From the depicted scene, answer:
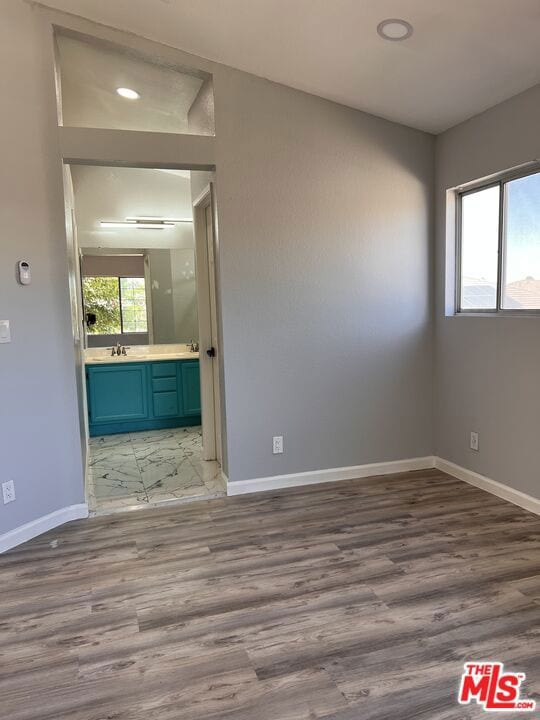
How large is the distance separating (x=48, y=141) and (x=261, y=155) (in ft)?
4.31

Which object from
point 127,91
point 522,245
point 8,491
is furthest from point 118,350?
point 522,245

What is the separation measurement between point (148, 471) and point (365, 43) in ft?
11.1

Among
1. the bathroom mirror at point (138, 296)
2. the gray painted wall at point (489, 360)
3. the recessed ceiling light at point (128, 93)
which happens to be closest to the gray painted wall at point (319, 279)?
the gray painted wall at point (489, 360)

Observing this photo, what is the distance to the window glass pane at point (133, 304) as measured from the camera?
18.5 ft

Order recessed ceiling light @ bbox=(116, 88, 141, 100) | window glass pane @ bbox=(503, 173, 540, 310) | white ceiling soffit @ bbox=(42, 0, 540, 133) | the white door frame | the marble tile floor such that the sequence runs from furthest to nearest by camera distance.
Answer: the white door frame
recessed ceiling light @ bbox=(116, 88, 141, 100)
the marble tile floor
window glass pane @ bbox=(503, 173, 540, 310)
white ceiling soffit @ bbox=(42, 0, 540, 133)

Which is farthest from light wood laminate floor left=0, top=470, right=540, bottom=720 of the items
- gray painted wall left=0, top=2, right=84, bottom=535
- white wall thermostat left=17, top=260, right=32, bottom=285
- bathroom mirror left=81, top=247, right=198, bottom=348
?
bathroom mirror left=81, top=247, right=198, bottom=348

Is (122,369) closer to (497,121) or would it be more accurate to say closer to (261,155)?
(261,155)

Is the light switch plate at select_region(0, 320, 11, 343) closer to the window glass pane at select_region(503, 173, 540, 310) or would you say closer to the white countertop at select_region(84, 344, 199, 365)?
the white countertop at select_region(84, 344, 199, 365)

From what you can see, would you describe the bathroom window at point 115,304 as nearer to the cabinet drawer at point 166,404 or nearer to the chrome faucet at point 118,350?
the chrome faucet at point 118,350

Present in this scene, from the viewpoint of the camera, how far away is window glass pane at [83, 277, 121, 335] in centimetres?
552

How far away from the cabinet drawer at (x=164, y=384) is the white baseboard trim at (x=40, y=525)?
91.8 inches

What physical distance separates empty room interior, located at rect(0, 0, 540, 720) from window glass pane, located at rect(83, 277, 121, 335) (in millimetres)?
1773

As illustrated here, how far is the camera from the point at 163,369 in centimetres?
541

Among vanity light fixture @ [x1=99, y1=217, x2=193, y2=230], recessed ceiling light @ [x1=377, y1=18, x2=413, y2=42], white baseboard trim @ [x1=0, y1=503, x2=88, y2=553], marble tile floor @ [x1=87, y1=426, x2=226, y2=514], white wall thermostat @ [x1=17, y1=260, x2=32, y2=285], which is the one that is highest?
recessed ceiling light @ [x1=377, y1=18, x2=413, y2=42]
